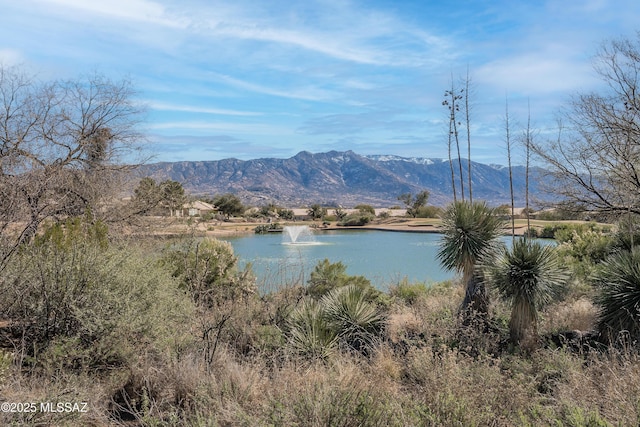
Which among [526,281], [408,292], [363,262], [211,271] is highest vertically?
[526,281]

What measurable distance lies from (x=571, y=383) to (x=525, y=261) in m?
2.69

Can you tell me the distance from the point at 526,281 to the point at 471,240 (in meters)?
1.29

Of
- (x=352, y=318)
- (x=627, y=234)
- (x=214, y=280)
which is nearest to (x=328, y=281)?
(x=214, y=280)

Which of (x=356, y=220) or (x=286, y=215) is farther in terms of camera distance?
(x=286, y=215)

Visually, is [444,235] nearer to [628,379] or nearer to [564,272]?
[564,272]

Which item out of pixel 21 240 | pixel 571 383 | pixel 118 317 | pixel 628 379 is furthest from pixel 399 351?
pixel 21 240

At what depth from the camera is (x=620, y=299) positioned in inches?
272

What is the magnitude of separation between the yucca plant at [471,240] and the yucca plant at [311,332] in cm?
240

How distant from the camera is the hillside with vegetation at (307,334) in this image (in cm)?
414

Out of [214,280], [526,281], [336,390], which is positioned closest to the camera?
[336,390]

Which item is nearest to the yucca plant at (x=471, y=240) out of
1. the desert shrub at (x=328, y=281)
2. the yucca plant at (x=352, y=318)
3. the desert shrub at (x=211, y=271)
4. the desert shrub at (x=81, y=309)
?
the yucca plant at (x=352, y=318)

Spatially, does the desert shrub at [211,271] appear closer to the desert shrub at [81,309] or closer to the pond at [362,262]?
the pond at [362,262]

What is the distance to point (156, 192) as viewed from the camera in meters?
13.6

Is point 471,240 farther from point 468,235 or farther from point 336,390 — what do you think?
point 336,390
